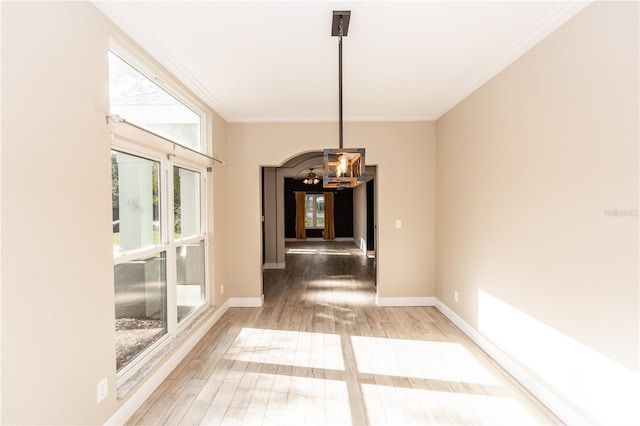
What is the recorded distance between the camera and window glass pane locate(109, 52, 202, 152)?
7.91 ft

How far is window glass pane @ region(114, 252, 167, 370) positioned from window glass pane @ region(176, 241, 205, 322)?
0.37 m

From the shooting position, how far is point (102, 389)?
210 cm

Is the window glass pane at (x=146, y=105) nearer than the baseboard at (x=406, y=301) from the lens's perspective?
Yes

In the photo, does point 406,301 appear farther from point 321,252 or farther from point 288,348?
point 321,252

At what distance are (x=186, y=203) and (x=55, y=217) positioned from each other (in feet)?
6.60

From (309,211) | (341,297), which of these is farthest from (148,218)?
(309,211)

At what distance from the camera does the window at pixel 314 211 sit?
1518 centimetres

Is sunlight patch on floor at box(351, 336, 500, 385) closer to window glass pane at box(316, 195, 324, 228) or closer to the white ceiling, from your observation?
the white ceiling

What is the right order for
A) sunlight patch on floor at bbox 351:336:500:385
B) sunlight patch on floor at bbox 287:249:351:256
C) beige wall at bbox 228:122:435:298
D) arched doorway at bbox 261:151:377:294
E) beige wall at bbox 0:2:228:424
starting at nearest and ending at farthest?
beige wall at bbox 0:2:228:424 < sunlight patch on floor at bbox 351:336:500:385 < beige wall at bbox 228:122:435:298 < arched doorway at bbox 261:151:377:294 < sunlight patch on floor at bbox 287:249:351:256

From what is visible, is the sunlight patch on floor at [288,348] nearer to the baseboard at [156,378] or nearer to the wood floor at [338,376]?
the wood floor at [338,376]

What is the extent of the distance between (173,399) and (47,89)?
86.2 inches

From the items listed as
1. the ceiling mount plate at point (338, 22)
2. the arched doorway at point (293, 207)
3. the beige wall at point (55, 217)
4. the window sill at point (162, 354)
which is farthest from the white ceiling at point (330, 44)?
the window sill at point (162, 354)

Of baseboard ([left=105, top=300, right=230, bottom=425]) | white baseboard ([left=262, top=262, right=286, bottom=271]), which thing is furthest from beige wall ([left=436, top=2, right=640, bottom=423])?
white baseboard ([left=262, top=262, right=286, bottom=271])

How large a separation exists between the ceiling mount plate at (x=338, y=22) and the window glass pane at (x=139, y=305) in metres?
2.22
